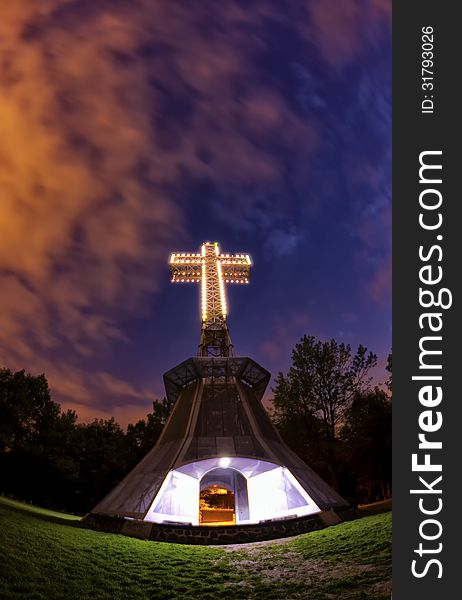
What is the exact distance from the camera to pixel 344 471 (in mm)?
39594

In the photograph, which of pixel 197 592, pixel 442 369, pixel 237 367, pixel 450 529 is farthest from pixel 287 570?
pixel 237 367

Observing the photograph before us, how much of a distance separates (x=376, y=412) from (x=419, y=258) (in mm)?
29333

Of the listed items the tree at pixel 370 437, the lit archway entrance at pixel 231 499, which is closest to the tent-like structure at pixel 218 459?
the lit archway entrance at pixel 231 499

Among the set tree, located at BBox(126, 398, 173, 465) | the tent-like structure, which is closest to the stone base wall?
the tent-like structure

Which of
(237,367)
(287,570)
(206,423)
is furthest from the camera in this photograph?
(237,367)

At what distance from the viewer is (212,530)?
1581 cm

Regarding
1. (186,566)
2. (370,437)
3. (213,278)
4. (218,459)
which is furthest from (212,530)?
(370,437)

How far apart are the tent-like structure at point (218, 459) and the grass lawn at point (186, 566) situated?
3.00 metres

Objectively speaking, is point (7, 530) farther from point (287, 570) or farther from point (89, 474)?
point (89, 474)

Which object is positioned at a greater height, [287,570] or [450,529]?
[450,529]

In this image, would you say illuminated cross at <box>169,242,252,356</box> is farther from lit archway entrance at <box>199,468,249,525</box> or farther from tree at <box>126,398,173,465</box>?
tree at <box>126,398,173,465</box>

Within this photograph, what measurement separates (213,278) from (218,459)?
44.0 feet

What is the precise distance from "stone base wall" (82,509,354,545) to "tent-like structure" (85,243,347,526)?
51 centimetres

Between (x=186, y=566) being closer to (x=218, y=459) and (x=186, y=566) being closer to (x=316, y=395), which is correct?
(x=218, y=459)
